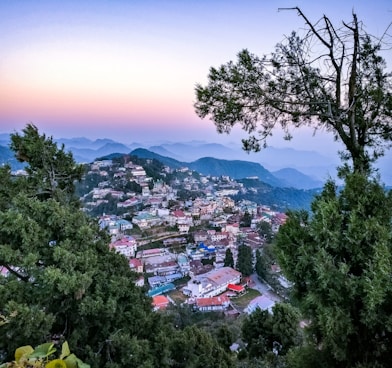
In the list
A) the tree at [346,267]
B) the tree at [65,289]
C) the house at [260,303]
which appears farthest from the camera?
the house at [260,303]

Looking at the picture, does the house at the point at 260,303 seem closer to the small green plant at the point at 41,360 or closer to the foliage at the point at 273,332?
the foliage at the point at 273,332

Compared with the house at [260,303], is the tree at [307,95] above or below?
above

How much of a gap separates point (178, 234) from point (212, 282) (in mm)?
10873

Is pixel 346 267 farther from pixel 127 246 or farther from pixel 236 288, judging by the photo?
pixel 127 246

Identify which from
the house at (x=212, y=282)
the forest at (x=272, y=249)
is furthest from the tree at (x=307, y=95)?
the house at (x=212, y=282)

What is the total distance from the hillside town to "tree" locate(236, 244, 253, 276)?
248mm

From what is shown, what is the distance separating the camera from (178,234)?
1165 inches

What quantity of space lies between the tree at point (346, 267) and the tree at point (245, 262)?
1949 cm

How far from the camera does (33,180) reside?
187 inches

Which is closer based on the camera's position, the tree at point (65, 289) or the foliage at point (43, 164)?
the tree at point (65, 289)

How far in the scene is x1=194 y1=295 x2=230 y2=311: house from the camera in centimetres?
1608

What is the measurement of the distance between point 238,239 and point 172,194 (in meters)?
16.7

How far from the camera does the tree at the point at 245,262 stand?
21.0 meters

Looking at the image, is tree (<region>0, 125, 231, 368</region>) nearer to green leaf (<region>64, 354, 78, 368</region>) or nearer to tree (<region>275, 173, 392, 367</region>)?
tree (<region>275, 173, 392, 367</region>)
